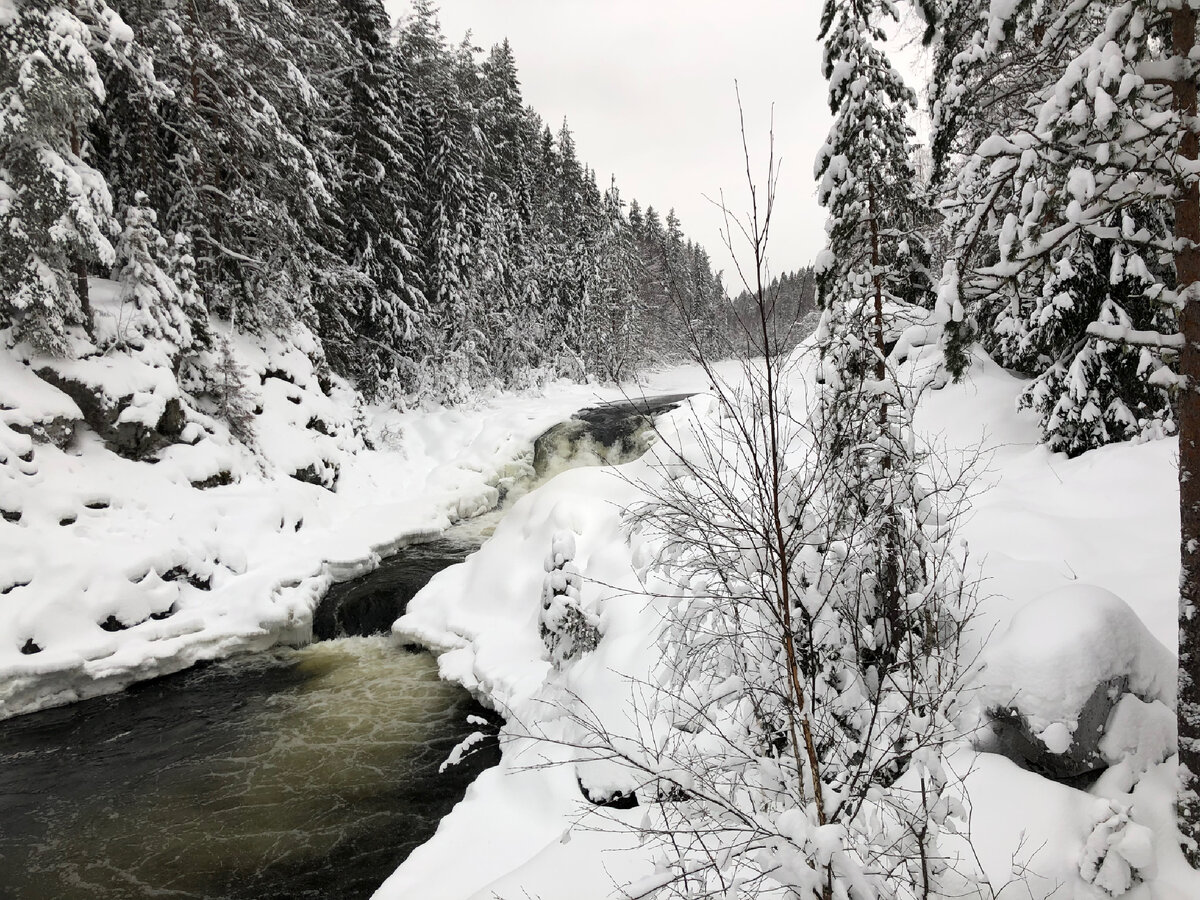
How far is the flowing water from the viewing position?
19.5 ft

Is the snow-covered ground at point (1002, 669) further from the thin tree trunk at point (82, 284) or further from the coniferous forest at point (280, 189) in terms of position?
the thin tree trunk at point (82, 284)

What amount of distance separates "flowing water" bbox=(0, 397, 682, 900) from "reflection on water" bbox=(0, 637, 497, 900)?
18 mm

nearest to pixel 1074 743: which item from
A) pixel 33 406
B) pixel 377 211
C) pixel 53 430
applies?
pixel 53 430

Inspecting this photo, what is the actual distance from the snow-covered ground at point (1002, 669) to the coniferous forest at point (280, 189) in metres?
3.79

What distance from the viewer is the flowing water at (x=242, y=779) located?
5.96 metres

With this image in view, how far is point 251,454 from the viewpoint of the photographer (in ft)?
46.6

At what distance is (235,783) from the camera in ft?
23.6

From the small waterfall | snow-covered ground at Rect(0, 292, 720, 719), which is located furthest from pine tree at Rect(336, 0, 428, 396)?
the small waterfall

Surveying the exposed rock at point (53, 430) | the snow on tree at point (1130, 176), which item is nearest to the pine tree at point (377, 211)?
the exposed rock at point (53, 430)

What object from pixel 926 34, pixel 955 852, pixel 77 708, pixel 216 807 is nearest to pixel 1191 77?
pixel 926 34

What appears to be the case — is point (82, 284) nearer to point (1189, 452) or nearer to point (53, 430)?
point (53, 430)

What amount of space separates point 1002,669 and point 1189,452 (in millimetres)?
2037

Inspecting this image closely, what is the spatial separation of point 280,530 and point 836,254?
12088 mm

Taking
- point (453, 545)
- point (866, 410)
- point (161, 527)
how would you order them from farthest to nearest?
point (453, 545) → point (161, 527) → point (866, 410)
